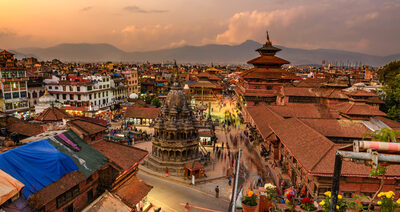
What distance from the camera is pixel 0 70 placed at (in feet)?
160

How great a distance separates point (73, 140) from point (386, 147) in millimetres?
16165

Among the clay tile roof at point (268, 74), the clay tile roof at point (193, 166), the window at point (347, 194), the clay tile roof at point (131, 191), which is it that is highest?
the clay tile roof at point (268, 74)

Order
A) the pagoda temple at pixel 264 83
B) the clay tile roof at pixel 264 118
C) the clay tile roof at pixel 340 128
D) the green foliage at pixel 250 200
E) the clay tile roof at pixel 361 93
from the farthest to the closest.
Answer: the pagoda temple at pixel 264 83 < the clay tile roof at pixel 264 118 < the clay tile roof at pixel 361 93 < the clay tile roof at pixel 340 128 < the green foliage at pixel 250 200

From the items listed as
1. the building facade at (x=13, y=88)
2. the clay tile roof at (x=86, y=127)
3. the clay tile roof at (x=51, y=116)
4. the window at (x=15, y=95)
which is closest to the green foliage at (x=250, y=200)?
the clay tile roof at (x=86, y=127)

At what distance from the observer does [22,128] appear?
26.6 metres

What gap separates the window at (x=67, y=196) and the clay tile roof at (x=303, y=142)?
1421 cm

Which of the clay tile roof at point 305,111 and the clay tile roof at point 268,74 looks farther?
the clay tile roof at point 268,74

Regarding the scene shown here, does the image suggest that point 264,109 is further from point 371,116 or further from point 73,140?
point 73,140

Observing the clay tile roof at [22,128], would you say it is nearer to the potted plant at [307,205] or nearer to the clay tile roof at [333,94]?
the potted plant at [307,205]

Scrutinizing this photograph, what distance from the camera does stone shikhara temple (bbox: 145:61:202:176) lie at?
92.5 ft

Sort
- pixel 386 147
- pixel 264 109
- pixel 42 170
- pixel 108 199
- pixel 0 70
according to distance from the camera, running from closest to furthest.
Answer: pixel 386 147
pixel 42 170
pixel 108 199
pixel 264 109
pixel 0 70

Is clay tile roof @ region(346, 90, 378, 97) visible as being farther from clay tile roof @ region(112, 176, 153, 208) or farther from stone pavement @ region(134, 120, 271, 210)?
clay tile roof @ region(112, 176, 153, 208)

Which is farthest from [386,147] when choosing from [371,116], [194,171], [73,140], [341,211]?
[371,116]

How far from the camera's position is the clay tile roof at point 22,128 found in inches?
1022
